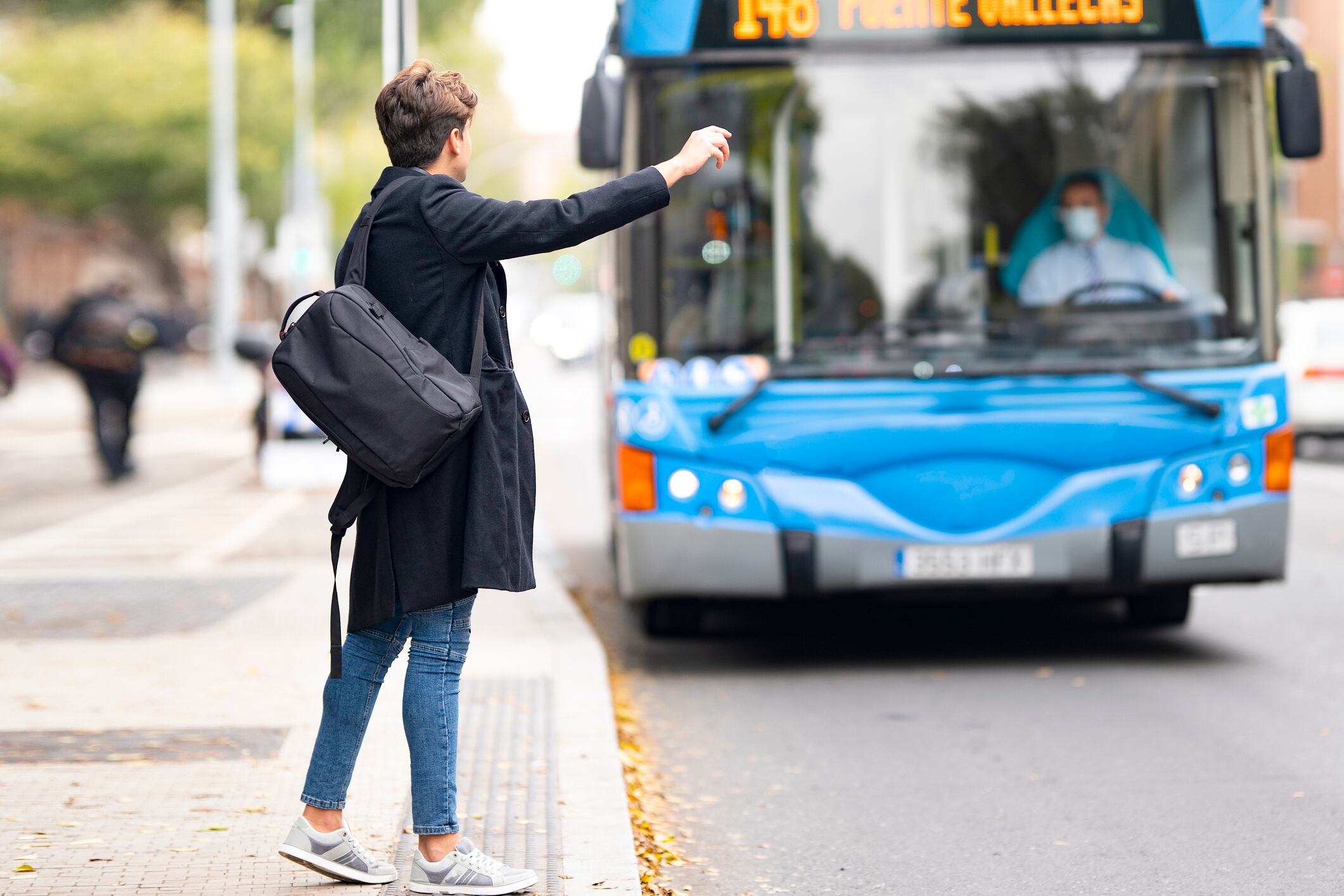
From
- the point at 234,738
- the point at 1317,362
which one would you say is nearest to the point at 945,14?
the point at 234,738

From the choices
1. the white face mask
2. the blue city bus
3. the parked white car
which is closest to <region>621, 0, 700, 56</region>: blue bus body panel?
the blue city bus

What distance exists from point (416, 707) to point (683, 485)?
11.3ft

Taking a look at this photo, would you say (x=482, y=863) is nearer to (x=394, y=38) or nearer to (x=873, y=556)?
(x=873, y=556)

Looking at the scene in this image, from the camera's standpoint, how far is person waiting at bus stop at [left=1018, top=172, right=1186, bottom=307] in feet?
26.2

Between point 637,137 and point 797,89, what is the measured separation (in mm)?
665

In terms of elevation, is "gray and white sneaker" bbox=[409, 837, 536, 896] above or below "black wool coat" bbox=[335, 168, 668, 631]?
below

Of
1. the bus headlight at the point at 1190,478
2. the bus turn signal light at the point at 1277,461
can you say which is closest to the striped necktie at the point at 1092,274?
the bus headlight at the point at 1190,478

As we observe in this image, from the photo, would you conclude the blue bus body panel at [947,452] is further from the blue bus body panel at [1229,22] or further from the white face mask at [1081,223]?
the blue bus body panel at [1229,22]

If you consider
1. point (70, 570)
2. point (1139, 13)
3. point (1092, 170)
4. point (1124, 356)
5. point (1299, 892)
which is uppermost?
point (1139, 13)

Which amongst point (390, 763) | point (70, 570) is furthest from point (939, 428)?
point (70, 570)

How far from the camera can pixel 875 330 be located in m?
7.91

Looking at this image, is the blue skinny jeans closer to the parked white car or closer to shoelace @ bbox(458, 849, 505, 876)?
shoelace @ bbox(458, 849, 505, 876)

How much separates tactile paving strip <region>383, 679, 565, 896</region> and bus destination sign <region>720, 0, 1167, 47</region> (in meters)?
2.81

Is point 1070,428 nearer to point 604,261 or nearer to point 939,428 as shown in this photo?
point 939,428
